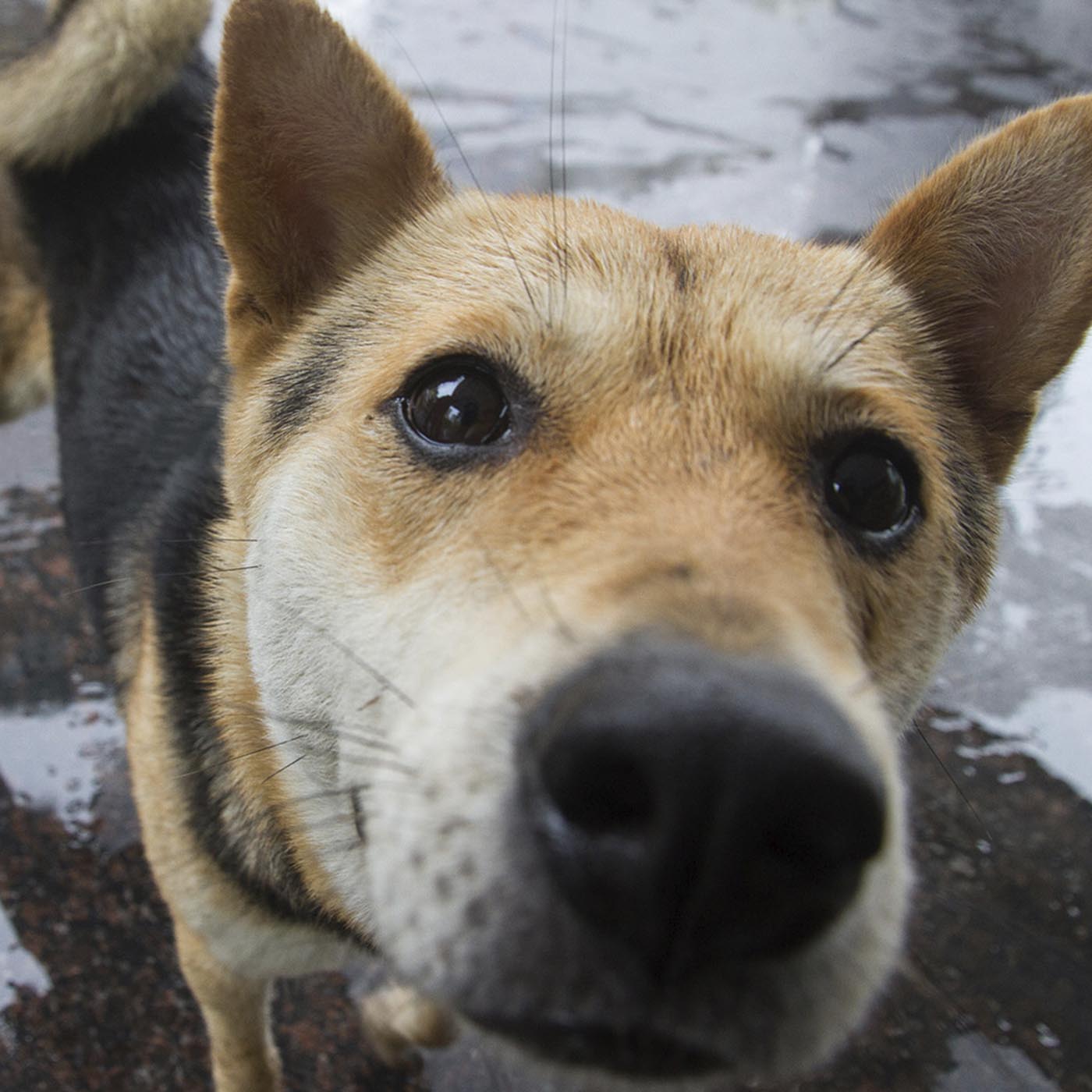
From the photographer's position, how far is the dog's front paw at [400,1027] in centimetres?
273

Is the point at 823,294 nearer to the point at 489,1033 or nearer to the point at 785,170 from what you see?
the point at 489,1033

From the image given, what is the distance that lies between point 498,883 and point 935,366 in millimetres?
1802

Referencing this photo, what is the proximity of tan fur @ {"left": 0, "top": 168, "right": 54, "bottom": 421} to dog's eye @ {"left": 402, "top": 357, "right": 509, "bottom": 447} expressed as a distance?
9.60ft

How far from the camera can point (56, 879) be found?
3125mm

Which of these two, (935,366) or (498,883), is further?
(935,366)

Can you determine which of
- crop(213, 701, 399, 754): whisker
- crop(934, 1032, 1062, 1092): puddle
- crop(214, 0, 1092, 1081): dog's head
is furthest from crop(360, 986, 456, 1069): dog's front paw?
crop(934, 1032, 1062, 1092): puddle

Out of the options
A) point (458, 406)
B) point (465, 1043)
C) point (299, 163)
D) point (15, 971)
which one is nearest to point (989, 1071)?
point (465, 1043)

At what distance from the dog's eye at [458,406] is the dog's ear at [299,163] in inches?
23.5

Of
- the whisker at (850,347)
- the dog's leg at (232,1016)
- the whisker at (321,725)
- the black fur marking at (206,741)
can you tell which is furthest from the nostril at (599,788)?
the dog's leg at (232,1016)

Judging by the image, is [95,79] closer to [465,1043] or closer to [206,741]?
[206,741]

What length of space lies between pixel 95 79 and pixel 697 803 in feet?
12.9

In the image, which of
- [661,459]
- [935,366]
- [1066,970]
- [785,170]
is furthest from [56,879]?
[785,170]

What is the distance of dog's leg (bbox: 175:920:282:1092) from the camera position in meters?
2.49

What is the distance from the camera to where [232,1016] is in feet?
8.35
